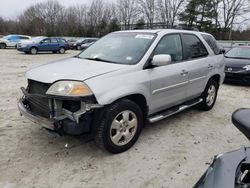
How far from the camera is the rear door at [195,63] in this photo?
4730mm

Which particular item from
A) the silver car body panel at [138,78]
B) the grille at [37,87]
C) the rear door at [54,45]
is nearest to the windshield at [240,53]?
the silver car body panel at [138,78]

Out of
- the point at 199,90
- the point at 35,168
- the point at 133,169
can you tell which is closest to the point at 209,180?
the point at 133,169

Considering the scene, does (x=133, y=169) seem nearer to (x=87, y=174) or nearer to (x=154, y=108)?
(x=87, y=174)

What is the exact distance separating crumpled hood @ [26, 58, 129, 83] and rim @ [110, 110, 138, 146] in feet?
2.14

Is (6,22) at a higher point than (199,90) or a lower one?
higher

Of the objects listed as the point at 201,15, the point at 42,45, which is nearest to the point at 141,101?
the point at 42,45

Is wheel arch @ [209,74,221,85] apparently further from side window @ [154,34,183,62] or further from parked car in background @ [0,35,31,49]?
parked car in background @ [0,35,31,49]

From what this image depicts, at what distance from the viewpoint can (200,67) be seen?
4961 millimetres

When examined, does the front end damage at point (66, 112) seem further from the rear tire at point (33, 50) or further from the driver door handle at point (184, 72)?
the rear tire at point (33, 50)

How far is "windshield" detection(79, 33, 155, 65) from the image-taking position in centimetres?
390

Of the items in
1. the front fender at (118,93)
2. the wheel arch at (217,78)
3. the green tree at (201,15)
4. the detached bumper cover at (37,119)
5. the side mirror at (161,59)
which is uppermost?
the green tree at (201,15)

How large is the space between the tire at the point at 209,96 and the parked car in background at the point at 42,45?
19.1m

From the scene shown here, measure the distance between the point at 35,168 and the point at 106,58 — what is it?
1.90m

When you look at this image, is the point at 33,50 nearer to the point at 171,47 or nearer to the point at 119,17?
the point at 171,47
